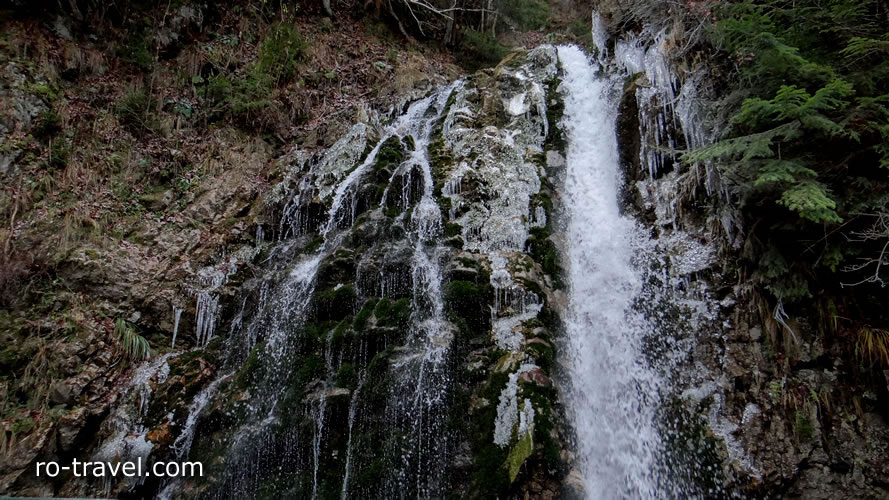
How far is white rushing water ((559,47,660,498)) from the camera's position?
4672 millimetres

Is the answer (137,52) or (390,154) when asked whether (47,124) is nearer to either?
(137,52)

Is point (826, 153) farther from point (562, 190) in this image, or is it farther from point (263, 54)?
point (263, 54)

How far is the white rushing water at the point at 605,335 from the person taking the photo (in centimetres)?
467

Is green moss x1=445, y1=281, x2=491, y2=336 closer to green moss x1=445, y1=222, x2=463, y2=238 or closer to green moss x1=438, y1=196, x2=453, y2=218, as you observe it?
green moss x1=445, y1=222, x2=463, y2=238

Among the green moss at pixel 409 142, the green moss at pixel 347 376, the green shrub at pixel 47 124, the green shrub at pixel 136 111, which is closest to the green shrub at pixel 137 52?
the green shrub at pixel 136 111

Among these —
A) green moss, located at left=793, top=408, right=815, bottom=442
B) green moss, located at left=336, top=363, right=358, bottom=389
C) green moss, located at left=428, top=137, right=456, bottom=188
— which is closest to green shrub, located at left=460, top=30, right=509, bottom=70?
green moss, located at left=428, top=137, right=456, bottom=188

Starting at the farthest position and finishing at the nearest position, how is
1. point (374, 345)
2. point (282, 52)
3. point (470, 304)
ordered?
point (282, 52)
point (470, 304)
point (374, 345)

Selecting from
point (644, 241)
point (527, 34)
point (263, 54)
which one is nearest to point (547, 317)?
point (644, 241)

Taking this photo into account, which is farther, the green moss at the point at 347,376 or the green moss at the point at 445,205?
the green moss at the point at 445,205

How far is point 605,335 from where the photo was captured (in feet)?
18.5

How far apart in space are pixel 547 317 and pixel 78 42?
1120 cm

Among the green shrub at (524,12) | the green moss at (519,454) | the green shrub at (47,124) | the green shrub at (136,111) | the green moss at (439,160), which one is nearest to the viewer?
the green moss at (519,454)

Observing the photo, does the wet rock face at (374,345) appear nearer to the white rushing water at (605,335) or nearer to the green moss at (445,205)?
the green moss at (445,205)

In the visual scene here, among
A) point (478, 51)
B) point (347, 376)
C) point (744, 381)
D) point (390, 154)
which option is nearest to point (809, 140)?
point (744, 381)
